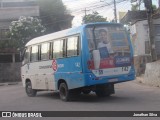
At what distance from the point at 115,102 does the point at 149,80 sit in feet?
25.7

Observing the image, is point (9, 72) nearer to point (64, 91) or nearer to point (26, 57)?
point (26, 57)

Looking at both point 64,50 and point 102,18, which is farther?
point 102,18

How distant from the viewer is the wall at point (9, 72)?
131 ft

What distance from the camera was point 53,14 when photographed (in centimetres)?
5347

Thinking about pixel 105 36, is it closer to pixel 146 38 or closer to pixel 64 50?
pixel 64 50

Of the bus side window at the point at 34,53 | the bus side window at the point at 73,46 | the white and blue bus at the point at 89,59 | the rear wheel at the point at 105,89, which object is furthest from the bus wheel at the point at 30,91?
the bus side window at the point at 73,46

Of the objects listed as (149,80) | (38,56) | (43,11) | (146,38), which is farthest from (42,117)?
(43,11)

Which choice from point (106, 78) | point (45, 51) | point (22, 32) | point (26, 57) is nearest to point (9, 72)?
point (22, 32)

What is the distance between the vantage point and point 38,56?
59.2 ft

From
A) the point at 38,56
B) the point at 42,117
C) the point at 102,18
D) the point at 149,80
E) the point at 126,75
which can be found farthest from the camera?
the point at 102,18

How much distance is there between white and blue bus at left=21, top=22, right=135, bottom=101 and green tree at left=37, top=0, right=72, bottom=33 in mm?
35517

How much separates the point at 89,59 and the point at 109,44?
1.07 meters

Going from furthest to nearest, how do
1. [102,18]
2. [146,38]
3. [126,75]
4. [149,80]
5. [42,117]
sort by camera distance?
1. [102,18]
2. [146,38]
3. [149,80]
4. [126,75]
5. [42,117]

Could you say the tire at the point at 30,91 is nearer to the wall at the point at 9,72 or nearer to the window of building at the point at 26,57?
the window of building at the point at 26,57
